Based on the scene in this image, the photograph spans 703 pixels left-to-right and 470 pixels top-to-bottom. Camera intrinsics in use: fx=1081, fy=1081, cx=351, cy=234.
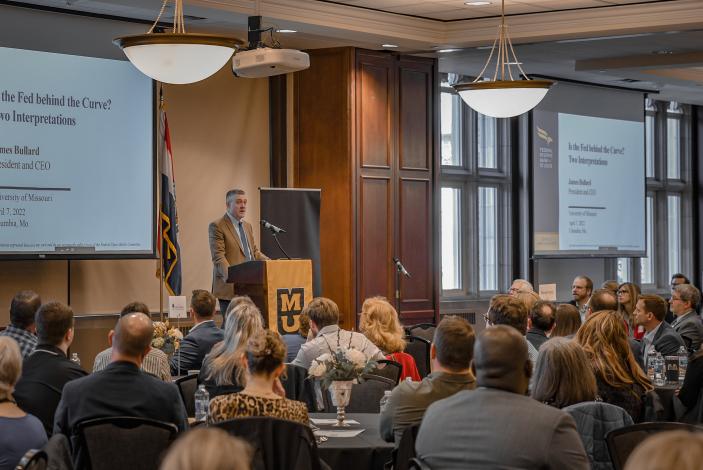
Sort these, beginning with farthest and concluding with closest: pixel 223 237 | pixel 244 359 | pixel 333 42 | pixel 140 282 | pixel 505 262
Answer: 1. pixel 505 262
2. pixel 333 42
3. pixel 140 282
4. pixel 223 237
5. pixel 244 359

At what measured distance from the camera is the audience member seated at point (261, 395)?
4.17 meters

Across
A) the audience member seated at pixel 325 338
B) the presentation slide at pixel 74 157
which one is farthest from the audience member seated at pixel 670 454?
the presentation slide at pixel 74 157

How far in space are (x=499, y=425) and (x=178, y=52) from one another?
3.84 m

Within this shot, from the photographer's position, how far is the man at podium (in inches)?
376

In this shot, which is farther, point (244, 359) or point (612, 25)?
point (612, 25)

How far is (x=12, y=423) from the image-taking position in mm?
4035

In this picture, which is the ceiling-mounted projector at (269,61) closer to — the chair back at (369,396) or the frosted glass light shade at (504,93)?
the frosted glass light shade at (504,93)

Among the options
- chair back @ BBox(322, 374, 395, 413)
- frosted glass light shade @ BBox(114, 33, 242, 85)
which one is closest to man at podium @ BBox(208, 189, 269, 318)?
frosted glass light shade @ BBox(114, 33, 242, 85)

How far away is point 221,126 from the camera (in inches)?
449

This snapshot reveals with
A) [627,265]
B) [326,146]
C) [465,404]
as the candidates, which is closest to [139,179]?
[326,146]

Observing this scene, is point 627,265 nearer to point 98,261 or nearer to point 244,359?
point 98,261

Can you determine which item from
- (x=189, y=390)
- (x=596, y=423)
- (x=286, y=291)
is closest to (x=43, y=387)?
(x=189, y=390)

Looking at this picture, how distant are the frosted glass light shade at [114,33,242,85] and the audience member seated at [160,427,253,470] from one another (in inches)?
182

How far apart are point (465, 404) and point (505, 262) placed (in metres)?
12.2
